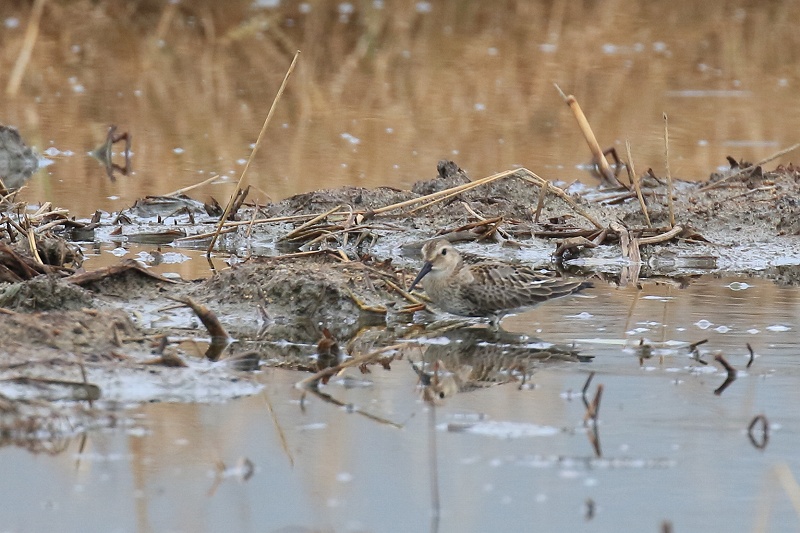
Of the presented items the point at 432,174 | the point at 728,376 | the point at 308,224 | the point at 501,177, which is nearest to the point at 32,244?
the point at 308,224

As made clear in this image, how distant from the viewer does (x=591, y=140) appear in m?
9.30

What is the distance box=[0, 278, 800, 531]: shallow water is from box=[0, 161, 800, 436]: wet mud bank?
1.03 ft

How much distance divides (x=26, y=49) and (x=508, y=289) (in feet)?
35.7

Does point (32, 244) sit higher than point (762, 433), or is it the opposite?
point (32, 244)

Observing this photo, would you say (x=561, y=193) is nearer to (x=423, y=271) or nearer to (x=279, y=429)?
(x=423, y=271)

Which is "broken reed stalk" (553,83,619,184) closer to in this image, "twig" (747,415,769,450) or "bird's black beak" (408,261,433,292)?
"bird's black beak" (408,261,433,292)

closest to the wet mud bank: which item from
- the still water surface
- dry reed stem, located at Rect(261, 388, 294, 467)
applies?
dry reed stem, located at Rect(261, 388, 294, 467)

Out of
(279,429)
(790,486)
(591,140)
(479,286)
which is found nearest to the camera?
(790,486)

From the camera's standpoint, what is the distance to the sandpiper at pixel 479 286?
653cm

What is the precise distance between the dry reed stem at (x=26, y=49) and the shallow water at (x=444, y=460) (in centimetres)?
989

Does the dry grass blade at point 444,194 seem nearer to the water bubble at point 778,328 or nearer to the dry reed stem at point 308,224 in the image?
the dry reed stem at point 308,224

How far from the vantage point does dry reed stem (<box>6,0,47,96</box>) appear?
46.8 feet

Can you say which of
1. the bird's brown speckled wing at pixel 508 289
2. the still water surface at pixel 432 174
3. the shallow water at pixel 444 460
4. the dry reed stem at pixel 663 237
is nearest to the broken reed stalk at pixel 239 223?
the still water surface at pixel 432 174

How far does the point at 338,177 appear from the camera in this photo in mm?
10250
